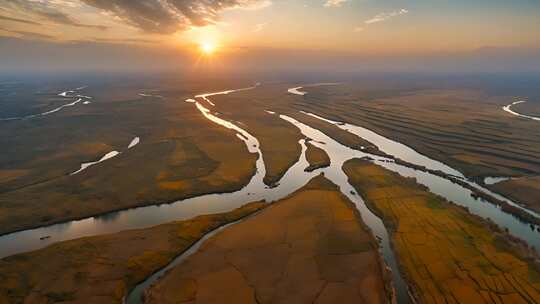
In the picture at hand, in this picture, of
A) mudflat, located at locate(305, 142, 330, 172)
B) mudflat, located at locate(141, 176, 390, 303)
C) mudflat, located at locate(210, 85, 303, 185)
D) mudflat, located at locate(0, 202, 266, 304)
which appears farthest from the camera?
mudflat, located at locate(210, 85, 303, 185)

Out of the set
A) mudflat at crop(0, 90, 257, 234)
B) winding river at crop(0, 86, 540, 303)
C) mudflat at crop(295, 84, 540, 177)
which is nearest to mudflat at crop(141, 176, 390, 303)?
winding river at crop(0, 86, 540, 303)

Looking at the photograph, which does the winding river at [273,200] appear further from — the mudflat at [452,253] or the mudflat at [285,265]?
the mudflat at [285,265]

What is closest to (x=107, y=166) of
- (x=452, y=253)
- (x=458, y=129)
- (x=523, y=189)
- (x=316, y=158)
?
(x=316, y=158)

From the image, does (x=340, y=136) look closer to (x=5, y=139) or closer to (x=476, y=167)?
(x=476, y=167)

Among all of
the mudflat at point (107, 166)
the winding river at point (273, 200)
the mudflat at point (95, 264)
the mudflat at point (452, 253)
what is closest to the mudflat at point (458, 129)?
the winding river at point (273, 200)

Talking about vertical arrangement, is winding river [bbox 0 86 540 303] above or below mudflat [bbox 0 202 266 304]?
below

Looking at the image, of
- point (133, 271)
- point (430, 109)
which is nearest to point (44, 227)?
point (133, 271)

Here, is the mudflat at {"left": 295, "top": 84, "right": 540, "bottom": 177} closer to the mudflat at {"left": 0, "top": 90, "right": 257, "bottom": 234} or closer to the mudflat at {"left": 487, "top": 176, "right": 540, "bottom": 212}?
the mudflat at {"left": 487, "top": 176, "right": 540, "bottom": 212}
